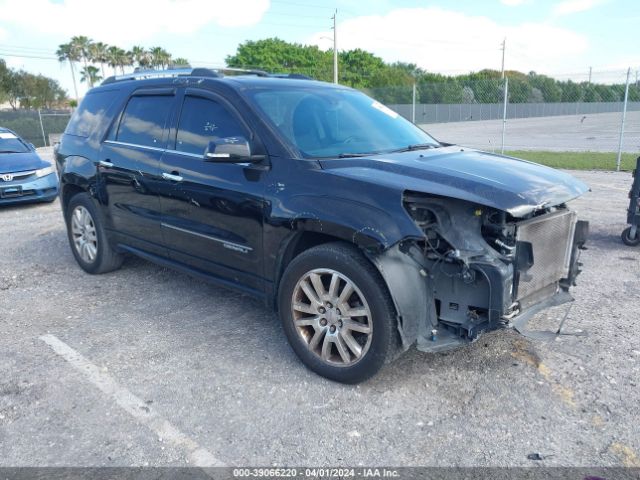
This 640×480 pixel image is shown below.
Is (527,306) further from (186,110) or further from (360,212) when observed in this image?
(186,110)

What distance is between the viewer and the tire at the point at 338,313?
326 centimetres

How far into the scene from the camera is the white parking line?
288 cm

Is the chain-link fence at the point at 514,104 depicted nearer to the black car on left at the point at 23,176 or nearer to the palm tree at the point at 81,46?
the black car on left at the point at 23,176

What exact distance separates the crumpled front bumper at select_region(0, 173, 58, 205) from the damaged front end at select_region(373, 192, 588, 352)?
8.57m

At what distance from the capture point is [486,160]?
386 cm

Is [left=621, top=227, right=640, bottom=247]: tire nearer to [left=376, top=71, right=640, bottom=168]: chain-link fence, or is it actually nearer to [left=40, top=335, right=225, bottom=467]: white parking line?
[left=40, top=335, right=225, bottom=467]: white parking line

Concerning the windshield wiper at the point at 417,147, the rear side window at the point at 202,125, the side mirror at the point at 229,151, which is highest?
the rear side window at the point at 202,125

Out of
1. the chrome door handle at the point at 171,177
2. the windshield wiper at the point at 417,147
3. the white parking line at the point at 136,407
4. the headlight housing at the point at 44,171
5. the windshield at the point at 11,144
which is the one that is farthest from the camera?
the windshield at the point at 11,144

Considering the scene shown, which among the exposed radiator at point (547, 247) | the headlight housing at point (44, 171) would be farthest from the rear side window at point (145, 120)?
the headlight housing at point (44, 171)

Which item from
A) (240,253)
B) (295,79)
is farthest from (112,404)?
(295,79)

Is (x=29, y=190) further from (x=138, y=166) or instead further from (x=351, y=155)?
(x=351, y=155)

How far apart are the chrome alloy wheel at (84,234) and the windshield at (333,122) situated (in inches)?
104

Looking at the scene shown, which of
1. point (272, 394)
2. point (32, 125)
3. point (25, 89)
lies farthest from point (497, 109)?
point (25, 89)

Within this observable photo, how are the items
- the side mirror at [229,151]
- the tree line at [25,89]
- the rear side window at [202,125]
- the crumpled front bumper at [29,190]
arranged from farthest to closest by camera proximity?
the tree line at [25,89] < the crumpled front bumper at [29,190] < the rear side window at [202,125] < the side mirror at [229,151]
